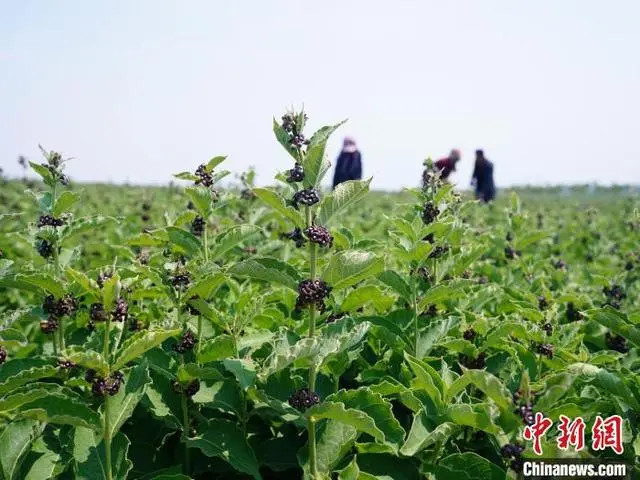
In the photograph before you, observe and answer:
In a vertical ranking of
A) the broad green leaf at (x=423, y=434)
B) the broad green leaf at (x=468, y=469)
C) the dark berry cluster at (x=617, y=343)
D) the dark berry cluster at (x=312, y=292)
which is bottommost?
the broad green leaf at (x=468, y=469)

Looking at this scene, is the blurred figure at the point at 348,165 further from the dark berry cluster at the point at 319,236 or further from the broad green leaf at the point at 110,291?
the broad green leaf at the point at 110,291

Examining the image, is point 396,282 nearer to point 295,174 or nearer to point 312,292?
point 312,292

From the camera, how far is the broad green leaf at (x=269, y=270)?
9.37 ft

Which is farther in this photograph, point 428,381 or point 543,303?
point 543,303

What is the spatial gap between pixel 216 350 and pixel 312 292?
841 mm

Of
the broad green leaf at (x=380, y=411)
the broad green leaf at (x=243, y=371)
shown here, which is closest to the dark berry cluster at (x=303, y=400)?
the broad green leaf at (x=380, y=411)

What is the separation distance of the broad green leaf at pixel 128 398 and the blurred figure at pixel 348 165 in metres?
10.0

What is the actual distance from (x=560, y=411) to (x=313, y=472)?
4.41 ft

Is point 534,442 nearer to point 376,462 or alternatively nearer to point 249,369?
point 376,462

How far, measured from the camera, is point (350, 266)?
2748 millimetres

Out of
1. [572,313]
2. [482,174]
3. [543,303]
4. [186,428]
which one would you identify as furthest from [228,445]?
[482,174]

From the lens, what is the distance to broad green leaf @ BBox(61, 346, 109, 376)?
225 cm

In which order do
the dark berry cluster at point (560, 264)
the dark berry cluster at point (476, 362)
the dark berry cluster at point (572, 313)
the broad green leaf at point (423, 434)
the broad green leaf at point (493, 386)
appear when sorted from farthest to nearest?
the dark berry cluster at point (560, 264) → the dark berry cluster at point (572, 313) → the dark berry cluster at point (476, 362) → the broad green leaf at point (423, 434) → the broad green leaf at point (493, 386)

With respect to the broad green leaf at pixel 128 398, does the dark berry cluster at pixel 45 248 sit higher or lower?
higher
